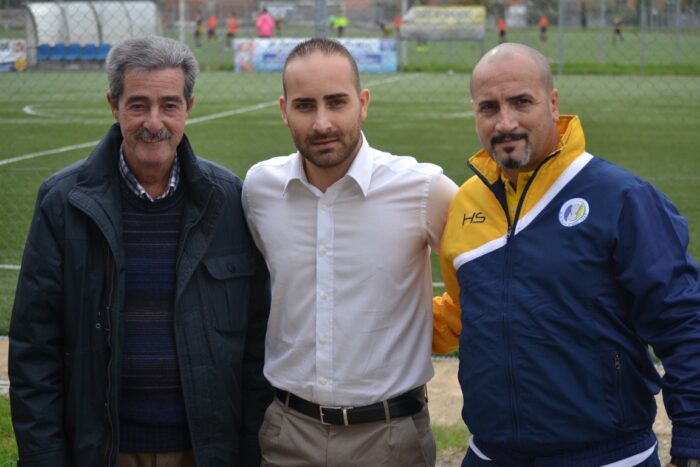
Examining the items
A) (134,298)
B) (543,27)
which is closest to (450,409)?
(134,298)

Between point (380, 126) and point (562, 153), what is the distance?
16781mm

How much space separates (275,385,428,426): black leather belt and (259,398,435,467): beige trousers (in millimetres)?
18

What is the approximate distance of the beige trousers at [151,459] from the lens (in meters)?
3.40

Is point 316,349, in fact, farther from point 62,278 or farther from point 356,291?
point 62,278

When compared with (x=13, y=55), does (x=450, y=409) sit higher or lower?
lower

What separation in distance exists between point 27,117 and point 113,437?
57.0 ft

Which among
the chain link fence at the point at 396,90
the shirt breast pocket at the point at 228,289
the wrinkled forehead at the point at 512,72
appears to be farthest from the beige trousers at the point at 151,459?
the chain link fence at the point at 396,90

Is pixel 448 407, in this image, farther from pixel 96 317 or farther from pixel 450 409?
pixel 96 317

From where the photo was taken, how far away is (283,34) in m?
40.5

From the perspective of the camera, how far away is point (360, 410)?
3350 mm

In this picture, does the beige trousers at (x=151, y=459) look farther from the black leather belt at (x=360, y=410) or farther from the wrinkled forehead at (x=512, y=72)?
the wrinkled forehead at (x=512, y=72)

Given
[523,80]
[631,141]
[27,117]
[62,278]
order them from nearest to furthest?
1. [523,80]
2. [62,278]
3. [631,141]
4. [27,117]

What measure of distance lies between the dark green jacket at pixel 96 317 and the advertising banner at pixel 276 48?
2872cm

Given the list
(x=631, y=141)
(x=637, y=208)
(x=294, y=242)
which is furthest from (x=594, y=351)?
(x=631, y=141)
